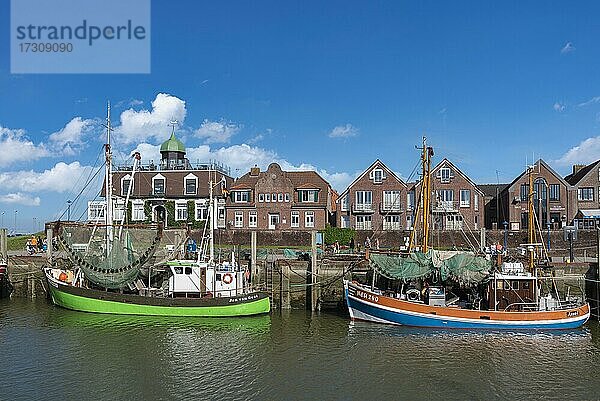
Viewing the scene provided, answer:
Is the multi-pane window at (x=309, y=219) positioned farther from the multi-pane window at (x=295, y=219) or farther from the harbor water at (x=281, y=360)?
the harbor water at (x=281, y=360)

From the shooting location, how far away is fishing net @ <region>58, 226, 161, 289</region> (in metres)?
34.8

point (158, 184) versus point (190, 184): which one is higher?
point (158, 184)

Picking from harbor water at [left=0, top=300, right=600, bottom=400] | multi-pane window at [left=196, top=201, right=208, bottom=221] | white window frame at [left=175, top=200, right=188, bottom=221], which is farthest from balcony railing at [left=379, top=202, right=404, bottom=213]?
harbor water at [left=0, top=300, right=600, bottom=400]

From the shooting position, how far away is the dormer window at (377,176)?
65.4m

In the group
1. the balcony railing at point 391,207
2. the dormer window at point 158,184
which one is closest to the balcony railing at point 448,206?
the balcony railing at point 391,207

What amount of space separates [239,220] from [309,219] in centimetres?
844

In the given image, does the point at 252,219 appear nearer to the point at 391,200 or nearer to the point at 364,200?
the point at 364,200

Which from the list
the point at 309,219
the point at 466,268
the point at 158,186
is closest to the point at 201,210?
the point at 158,186

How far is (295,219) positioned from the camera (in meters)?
66.0

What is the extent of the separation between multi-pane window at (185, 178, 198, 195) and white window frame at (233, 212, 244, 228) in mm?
6329

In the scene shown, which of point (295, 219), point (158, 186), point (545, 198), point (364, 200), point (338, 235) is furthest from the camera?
point (158, 186)

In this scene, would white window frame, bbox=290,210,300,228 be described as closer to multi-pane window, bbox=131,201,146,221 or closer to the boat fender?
multi-pane window, bbox=131,201,146,221

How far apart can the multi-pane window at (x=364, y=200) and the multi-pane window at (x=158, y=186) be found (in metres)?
24.0

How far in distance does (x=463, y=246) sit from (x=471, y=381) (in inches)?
1337
